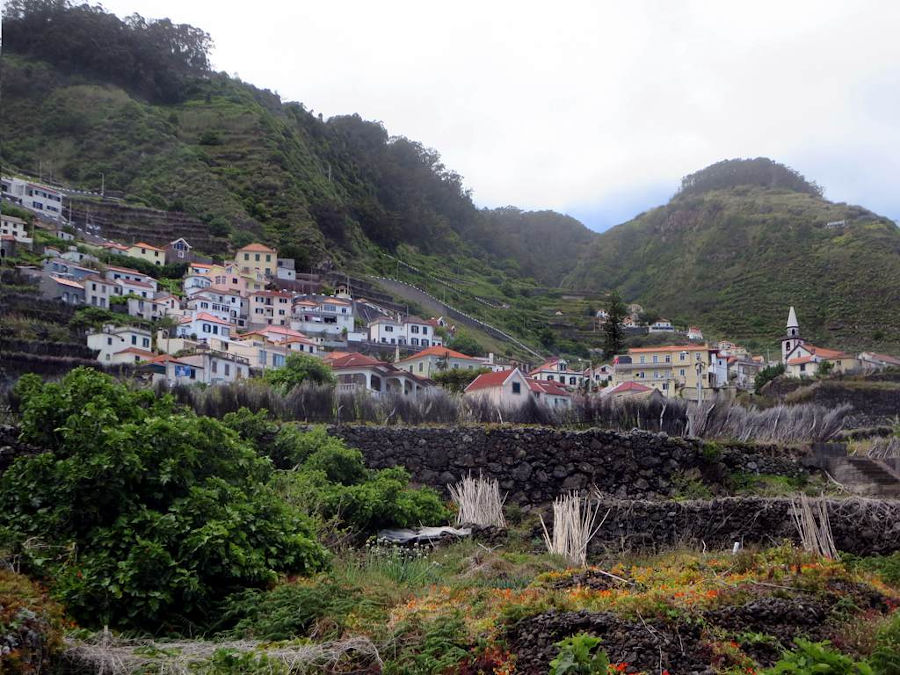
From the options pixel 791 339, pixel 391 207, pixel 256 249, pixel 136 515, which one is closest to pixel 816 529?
pixel 136 515

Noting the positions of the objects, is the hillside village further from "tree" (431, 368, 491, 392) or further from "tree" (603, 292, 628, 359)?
"tree" (603, 292, 628, 359)

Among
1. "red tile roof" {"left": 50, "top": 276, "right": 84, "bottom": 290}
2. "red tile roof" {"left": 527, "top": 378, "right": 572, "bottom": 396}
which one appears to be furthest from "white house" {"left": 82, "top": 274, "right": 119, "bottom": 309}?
"red tile roof" {"left": 527, "top": 378, "right": 572, "bottom": 396}

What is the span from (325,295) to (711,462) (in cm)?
5587

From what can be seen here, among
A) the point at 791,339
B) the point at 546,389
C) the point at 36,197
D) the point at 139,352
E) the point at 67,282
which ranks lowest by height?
the point at 546,389

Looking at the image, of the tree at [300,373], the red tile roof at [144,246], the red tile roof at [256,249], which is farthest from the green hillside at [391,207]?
the tree at [300,373]

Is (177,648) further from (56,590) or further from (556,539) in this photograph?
(556,539)

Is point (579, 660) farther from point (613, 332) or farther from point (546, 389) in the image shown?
point (613, 332)

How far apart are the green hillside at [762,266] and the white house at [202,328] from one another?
3892 cm

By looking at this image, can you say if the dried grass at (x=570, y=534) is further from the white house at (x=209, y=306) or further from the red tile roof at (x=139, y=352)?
the white house at (x=209, y=306)

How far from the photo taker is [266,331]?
5594 cm

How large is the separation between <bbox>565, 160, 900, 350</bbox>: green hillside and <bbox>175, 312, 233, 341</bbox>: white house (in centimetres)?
3892

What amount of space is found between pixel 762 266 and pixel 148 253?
53062 millimetres

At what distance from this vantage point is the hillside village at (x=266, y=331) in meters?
42.6

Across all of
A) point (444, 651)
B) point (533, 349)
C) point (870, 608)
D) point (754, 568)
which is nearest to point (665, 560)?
point (754, 568)
